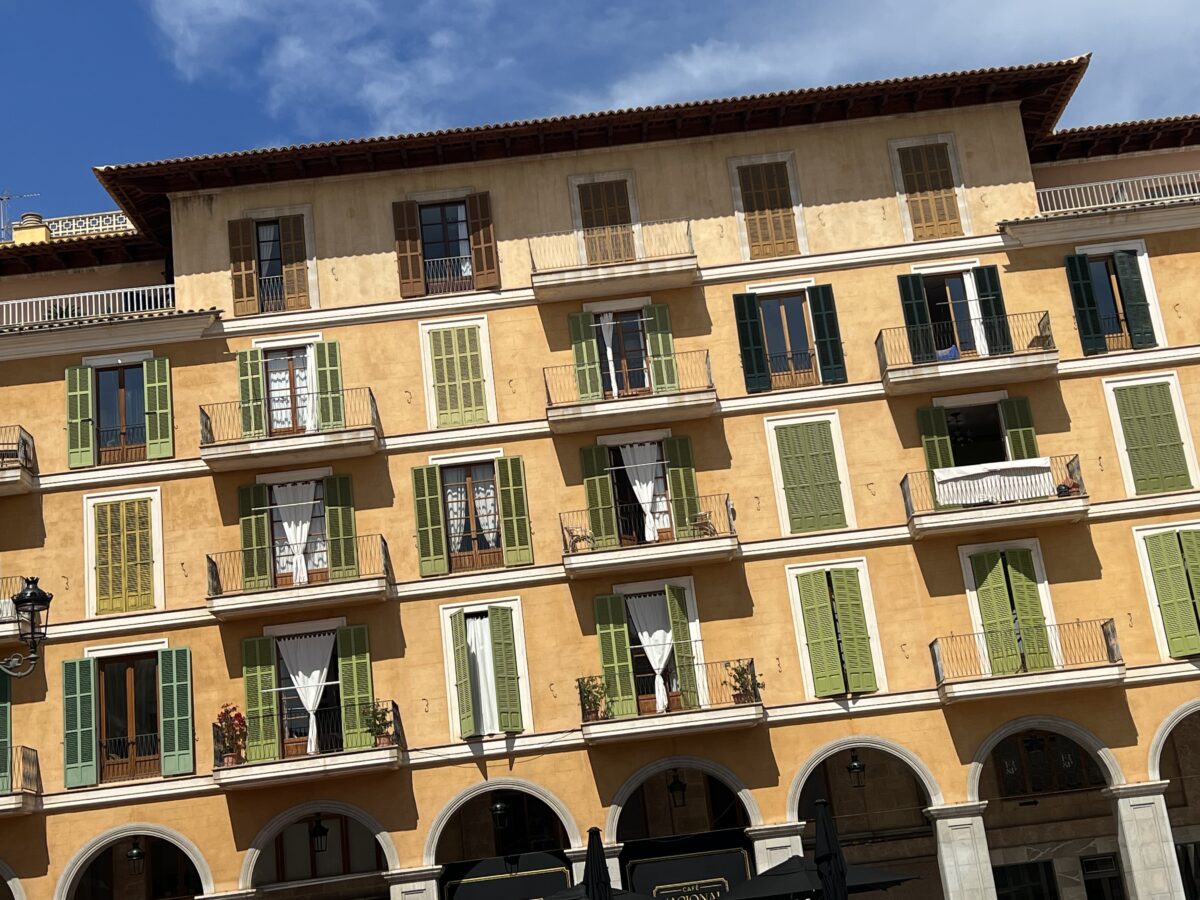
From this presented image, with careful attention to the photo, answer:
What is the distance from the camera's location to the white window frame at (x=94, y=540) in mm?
31094

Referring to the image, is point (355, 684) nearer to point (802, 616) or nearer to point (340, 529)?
point (340, 529)

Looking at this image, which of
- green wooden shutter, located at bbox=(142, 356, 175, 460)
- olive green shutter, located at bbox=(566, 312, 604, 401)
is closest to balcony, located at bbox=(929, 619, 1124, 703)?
olive green shutter, located at bbox=(566, 312, 604, 401)

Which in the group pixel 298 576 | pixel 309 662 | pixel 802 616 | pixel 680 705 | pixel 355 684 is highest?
pixel 298 576

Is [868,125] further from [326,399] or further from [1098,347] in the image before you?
[326,399]

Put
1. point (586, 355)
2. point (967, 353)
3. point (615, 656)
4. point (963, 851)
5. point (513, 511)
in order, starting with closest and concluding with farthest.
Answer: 1. point (963, 851)
2. point (615, 656)
3. point (513, 511)
4. point (586, 355)
5. point (967, 353)

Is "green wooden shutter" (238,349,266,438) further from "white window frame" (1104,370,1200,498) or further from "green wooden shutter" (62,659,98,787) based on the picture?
"white window frame" (1104,370,1200,498)

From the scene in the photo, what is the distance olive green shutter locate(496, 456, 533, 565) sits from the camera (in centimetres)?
3127

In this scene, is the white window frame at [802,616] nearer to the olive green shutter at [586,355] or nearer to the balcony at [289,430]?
the olive green shutter at [586,355]

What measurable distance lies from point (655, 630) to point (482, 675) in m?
3.76

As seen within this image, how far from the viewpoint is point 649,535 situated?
31.4 m

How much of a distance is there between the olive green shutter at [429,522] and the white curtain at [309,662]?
255 centimetres

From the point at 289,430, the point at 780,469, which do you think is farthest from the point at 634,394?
the point at 289,430

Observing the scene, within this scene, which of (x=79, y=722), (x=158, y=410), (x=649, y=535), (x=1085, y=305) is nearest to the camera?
(x=79, y=722)

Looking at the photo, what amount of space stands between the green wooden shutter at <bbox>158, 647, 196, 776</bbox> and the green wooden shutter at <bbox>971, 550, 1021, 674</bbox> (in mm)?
16632
